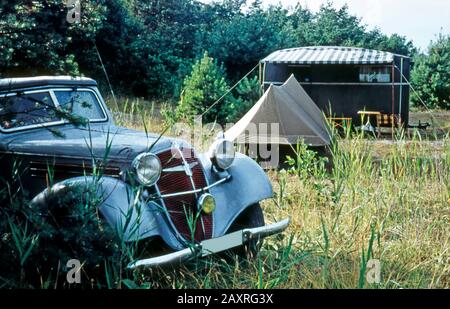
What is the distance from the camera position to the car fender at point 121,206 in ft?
7.17

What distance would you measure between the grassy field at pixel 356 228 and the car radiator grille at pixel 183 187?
0.58 ft

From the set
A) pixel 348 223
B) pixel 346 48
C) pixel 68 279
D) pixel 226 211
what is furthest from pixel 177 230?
pixel 346 48

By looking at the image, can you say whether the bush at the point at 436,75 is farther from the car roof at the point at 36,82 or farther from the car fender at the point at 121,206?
the car fender at the point at 121,206

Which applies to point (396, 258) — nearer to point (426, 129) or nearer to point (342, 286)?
point (342, 286)

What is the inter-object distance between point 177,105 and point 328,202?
8.47 ft

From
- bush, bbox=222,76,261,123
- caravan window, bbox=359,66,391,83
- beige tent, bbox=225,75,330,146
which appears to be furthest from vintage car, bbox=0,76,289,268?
caravan window, bbox=359,66,391,83

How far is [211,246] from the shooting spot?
2451 millimetres

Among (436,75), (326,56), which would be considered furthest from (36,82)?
(326,56)

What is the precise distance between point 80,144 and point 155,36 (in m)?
2.08

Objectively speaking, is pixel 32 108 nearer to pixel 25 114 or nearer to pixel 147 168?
pixel 25 114

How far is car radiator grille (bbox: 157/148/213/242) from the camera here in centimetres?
260

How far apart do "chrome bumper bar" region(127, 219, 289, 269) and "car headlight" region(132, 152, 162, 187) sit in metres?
0.34

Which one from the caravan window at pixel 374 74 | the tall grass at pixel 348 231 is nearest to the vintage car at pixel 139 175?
the tall grass at pixel 348 231

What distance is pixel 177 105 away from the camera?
5633mm
